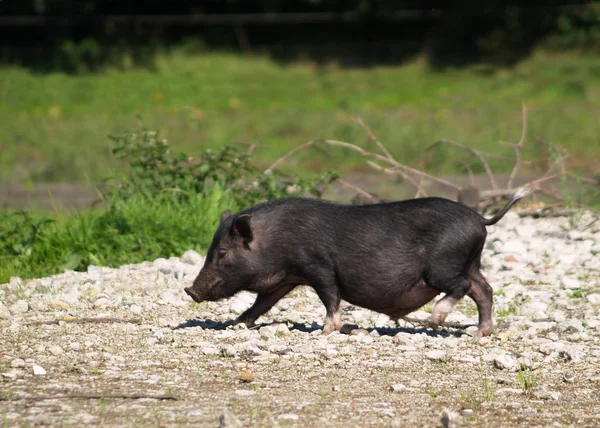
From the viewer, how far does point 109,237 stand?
8.39m

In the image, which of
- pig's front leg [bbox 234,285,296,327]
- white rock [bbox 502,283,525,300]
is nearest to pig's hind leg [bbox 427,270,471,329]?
pig's front leg [bbox 234,285,296,327]

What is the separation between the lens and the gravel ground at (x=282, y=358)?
4523mm

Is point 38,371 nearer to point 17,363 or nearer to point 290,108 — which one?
point 17,363

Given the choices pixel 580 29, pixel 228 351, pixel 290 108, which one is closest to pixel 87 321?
pixel 228 351

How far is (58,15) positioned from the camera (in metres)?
26.0

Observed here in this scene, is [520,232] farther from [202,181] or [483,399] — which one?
[483,399]

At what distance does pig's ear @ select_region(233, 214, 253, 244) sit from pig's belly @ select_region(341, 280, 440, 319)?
62cm

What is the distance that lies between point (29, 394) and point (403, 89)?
1890cm

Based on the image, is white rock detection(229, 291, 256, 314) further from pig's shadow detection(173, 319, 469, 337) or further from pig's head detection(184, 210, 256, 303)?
pig's head detection(184, 210, 256, 303)

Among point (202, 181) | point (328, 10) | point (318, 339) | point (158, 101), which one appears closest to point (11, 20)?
point (158, 101)

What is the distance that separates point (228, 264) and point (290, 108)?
15.3 meters

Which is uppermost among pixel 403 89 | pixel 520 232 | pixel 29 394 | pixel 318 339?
pixel 29 394

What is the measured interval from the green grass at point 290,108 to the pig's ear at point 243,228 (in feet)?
31.5

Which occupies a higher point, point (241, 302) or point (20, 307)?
point (20, 307)
